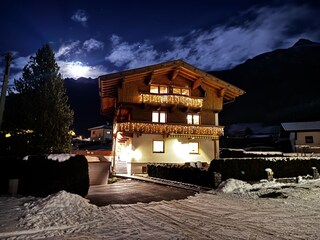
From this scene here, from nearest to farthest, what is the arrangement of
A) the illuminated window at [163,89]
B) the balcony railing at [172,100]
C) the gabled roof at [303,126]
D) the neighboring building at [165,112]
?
1. the neighboring building at [165,112]
2. the balcony railing at [172,100]
3. the illuminated window at [163,89]
4. the gabled roof at [303,126]

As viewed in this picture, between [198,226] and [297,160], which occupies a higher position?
[297,160]

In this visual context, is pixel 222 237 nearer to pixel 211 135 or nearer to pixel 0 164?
pixel 0 164

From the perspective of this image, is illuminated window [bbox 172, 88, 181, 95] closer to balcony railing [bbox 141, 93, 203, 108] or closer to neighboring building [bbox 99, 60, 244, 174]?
neighboring building [bbox 99, 60, 244, 174]

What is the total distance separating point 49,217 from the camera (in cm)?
768

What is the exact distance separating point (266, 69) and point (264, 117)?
137 feet

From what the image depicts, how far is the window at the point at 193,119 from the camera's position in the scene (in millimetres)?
29047

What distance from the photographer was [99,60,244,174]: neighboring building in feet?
84.7

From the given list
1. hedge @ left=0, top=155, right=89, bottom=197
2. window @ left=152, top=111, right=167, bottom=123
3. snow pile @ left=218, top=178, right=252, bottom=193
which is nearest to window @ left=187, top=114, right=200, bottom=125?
window @ left=152, top=111, right=167, bottom=123

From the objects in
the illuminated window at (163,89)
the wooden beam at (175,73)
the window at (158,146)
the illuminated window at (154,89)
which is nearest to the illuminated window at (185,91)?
the wooden beam at (175,73)

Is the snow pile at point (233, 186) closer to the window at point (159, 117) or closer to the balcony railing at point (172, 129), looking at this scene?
the balcony railing at point (172, 129)

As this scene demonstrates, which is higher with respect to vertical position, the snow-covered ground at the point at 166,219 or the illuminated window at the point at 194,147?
the illuminated window at the point at 194,147

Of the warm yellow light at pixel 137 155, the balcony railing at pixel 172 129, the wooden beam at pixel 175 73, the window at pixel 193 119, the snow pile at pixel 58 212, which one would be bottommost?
the snow pile at pixel 58 212

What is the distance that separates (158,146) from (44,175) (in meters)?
16.7

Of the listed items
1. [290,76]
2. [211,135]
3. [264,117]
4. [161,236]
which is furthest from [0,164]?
[290,76]
